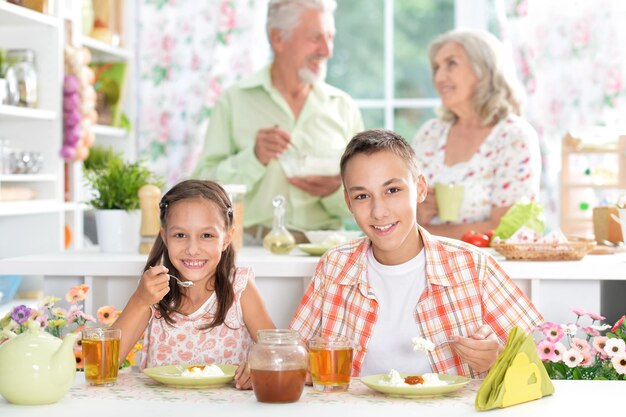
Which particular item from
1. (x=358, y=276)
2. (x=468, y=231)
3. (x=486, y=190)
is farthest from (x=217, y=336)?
(x=486, y=190)

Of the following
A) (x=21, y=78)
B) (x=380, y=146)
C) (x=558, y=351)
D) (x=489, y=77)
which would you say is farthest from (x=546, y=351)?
(x=21, y=78)

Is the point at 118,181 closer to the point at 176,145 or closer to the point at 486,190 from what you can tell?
the point at 486,190

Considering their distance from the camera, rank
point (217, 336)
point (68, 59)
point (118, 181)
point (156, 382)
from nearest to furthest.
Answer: point (156, 382) < point (217, 336) < point (118, 181) < point (68, 59)

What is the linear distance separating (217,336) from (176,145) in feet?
8.64

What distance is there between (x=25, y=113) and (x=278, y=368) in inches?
95.0

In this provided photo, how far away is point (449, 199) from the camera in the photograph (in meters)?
2.87

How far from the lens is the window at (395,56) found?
189 inches

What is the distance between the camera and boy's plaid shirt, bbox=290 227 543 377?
78.2 inches

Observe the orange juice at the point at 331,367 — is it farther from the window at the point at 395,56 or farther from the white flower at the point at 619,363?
the window at the point at 395,56

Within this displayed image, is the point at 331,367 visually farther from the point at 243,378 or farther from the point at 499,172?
the point at 499,172

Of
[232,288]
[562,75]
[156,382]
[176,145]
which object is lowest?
[156,382]

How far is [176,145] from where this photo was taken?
461 cm

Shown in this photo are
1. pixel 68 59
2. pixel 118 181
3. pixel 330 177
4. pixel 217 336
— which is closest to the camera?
pixel 217 336

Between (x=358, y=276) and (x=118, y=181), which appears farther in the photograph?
(x=118, y=181)
